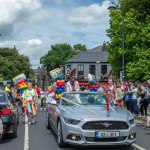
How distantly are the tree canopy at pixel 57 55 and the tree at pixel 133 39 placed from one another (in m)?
63.5

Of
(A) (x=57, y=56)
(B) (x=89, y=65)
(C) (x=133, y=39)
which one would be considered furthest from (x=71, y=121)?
(A) (x=57, y=56)

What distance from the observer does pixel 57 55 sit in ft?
337

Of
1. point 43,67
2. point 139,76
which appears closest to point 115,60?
point 139,76

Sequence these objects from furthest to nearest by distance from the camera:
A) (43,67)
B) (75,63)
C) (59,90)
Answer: (43,67), (75,63), (59,90)

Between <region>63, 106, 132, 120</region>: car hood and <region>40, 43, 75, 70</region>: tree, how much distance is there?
3624 inches

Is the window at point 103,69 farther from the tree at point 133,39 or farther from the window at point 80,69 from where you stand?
the tree at point 133,39

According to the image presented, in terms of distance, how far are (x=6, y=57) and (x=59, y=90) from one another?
70295mm

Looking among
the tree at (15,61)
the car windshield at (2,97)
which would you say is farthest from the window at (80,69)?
the car windshield at (2,97)

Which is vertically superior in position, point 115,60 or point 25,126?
point 115,60

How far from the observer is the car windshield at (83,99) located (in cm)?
1030

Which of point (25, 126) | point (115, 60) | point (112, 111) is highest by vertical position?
point (115, 60)

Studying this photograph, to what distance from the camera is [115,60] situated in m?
38.8

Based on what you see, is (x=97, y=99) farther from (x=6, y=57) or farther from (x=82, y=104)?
(x=6, y=57)

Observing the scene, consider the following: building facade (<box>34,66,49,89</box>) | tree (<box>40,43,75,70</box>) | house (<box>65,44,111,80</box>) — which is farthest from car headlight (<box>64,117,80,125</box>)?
tree (<box>40,43,75,70</box>)
